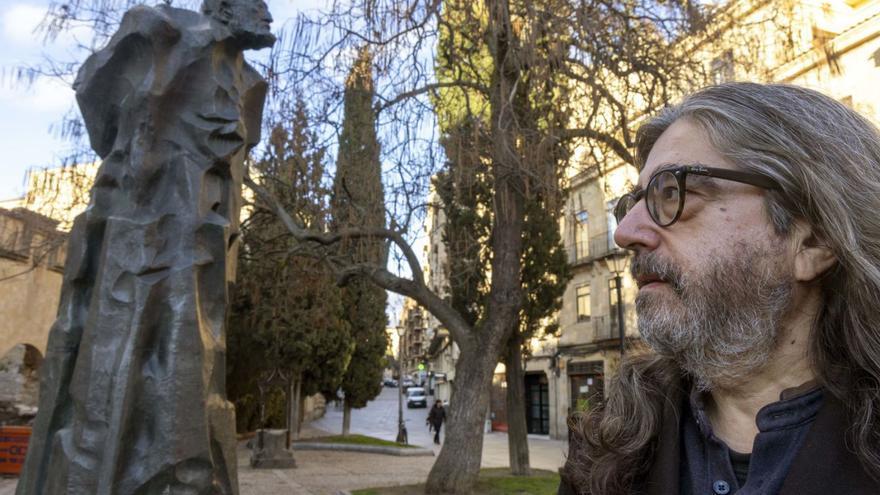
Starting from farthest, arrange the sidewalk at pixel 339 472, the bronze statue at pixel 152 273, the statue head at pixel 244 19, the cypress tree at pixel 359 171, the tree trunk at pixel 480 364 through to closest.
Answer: the sidewalk at pixel 339 472
the tree trunk at pixel 480 364
the cypress tree at pixel 359 171
the statue head at pixel 244 19
the bronze statue at pixel 152 273

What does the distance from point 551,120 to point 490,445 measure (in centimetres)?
1781

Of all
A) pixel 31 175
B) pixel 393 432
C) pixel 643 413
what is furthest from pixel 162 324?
pixel 393 432

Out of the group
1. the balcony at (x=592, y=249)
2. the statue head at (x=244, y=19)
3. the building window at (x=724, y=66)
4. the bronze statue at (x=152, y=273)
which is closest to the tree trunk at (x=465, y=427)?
the building window at (x=724, y=66)

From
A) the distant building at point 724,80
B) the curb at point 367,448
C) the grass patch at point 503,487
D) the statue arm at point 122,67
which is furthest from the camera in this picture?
the curb at point 367,448

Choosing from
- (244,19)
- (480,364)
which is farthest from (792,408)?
(480,364)

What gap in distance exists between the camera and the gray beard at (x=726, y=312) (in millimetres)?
1484

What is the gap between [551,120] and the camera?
Result: 877cm

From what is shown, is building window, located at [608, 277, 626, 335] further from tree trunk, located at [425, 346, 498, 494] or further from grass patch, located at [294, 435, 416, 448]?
tree trunk, located at [425, 346, 498, 494]

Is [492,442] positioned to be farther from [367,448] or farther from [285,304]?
[285,304]

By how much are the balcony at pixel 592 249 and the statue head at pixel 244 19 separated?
70.7 feet

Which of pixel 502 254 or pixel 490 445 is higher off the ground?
pixel 502 254

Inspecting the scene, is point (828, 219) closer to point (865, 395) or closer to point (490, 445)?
point (865, 395)

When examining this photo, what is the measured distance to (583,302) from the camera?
28.4 meters

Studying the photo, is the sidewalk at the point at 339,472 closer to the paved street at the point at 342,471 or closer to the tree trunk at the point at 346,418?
the paved street at the point at 342,471
